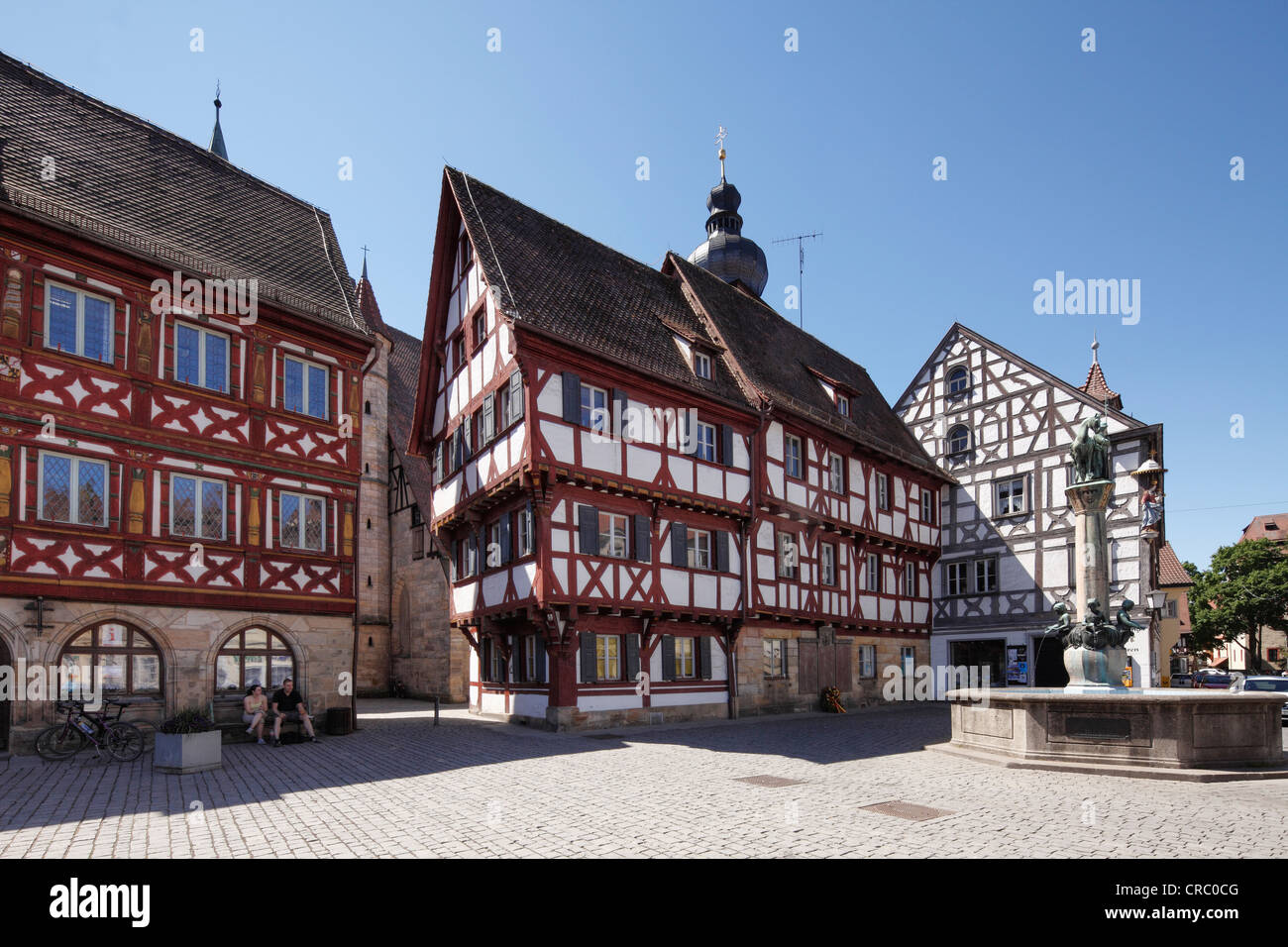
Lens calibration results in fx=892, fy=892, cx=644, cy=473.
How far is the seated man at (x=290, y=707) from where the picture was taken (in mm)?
16641

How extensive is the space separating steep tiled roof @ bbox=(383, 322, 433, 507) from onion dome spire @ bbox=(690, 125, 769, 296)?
13393 mm

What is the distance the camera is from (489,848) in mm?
7633

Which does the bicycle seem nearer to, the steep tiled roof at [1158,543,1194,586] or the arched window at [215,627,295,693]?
the arched window at [215,627,295,693]

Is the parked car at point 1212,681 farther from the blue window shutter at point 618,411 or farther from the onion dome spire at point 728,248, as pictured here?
the blue window shutter at point 618,411

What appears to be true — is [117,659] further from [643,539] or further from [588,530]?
[643,539]

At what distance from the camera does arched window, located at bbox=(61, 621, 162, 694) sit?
15.2 m

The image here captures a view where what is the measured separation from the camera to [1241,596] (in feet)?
169

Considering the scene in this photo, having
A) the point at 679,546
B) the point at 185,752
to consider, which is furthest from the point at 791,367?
the point at 185,752

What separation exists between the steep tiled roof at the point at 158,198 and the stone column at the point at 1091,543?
49.0 feet

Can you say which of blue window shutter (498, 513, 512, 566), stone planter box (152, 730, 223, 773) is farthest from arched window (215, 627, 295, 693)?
blue window shutter (498, 513, 512, 566)

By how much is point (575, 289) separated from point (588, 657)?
882cm

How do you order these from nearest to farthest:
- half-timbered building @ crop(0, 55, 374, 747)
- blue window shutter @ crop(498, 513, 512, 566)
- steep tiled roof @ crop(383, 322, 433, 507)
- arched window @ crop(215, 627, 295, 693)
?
half-timbered building @ crop(0, 55, 374, 747), arched window @ crop(215, 627, 295, 693), blue window shutter @ crop(498, 513, 512, 566), steep tiled roof @ crop(383, 322, 433, 507)

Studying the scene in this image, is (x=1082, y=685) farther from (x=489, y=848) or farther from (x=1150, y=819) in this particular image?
(x=489, y=848)
